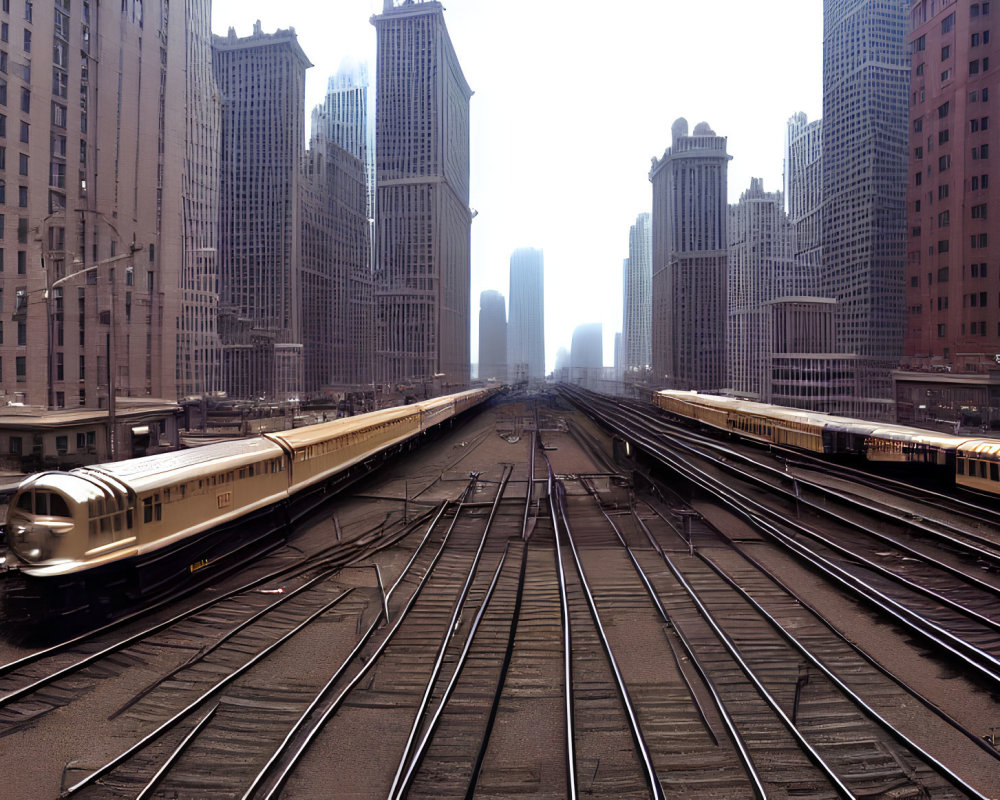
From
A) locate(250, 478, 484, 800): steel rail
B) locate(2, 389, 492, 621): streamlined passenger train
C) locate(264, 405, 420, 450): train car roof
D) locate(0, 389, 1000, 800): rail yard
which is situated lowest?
locate(0, 389, 1000, 800): rail yard

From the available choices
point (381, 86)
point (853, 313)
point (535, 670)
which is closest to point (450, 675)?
point (535, 670)

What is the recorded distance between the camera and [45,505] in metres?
11.7

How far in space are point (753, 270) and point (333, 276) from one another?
379 ft

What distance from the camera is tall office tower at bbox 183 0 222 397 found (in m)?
60.8

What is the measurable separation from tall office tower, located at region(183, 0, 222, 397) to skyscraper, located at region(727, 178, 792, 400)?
4778 inches

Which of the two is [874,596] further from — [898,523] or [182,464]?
[182,464]

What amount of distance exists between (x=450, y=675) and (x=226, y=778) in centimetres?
380

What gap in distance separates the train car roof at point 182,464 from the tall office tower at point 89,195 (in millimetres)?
16971

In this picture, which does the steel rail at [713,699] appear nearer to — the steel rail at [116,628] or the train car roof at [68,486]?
the steel rail at [116,628]

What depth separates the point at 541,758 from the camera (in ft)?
26.9

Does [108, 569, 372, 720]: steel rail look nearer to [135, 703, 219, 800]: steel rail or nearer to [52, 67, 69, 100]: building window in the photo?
[135, 703, 219, 800]: steel rail

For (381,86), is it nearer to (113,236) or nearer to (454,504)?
(113,236)

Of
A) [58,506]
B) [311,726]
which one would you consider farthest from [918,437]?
[58,506]

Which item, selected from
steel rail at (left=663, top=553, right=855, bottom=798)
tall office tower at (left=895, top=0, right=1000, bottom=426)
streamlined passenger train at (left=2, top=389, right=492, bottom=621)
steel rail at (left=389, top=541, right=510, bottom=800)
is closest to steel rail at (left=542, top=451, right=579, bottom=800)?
steel rail at (left=389, top=541, right=510, bottom=800)
